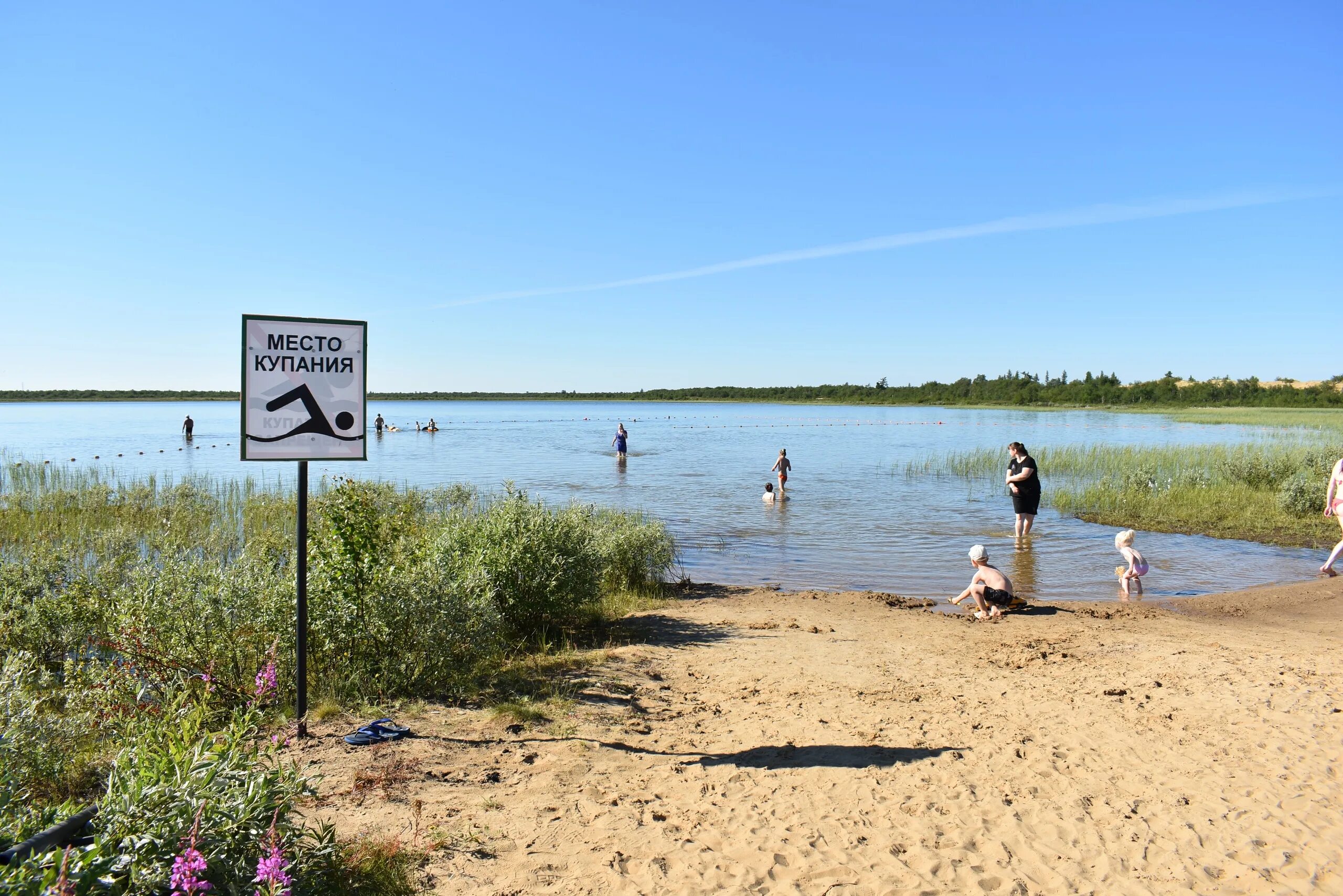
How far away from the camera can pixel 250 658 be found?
19.3ft

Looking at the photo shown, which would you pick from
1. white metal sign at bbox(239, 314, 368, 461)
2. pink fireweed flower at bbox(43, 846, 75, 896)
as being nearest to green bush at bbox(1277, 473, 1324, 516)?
white metal sign at bbox(239, 314, 368, 461)

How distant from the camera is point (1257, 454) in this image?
23.0 metres

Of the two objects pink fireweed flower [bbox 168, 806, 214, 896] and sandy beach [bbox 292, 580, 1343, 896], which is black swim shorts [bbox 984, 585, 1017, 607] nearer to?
sandy beach [bbox 292, 580, 1343, 896]

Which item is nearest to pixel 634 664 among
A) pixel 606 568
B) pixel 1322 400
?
pixel 606 568

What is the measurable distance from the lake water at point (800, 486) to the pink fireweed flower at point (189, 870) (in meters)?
10.1

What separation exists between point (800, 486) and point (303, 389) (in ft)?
74.2

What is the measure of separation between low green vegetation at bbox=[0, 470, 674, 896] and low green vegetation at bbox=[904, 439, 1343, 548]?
42.4 feet

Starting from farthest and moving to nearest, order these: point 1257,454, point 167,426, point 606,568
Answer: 1. point 167,426
2. point 1257,454
3. point 606,568

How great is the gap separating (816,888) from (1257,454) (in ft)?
83.1

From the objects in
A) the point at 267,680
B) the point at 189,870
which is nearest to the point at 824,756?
the point at 267,680

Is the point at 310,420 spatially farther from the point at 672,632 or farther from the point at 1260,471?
the point at 1260,471

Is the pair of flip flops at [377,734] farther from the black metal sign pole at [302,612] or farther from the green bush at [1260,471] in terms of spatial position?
the green bush at [1260,471]

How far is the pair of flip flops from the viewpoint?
4949 mm

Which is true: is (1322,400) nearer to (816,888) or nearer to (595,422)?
(595,422)
